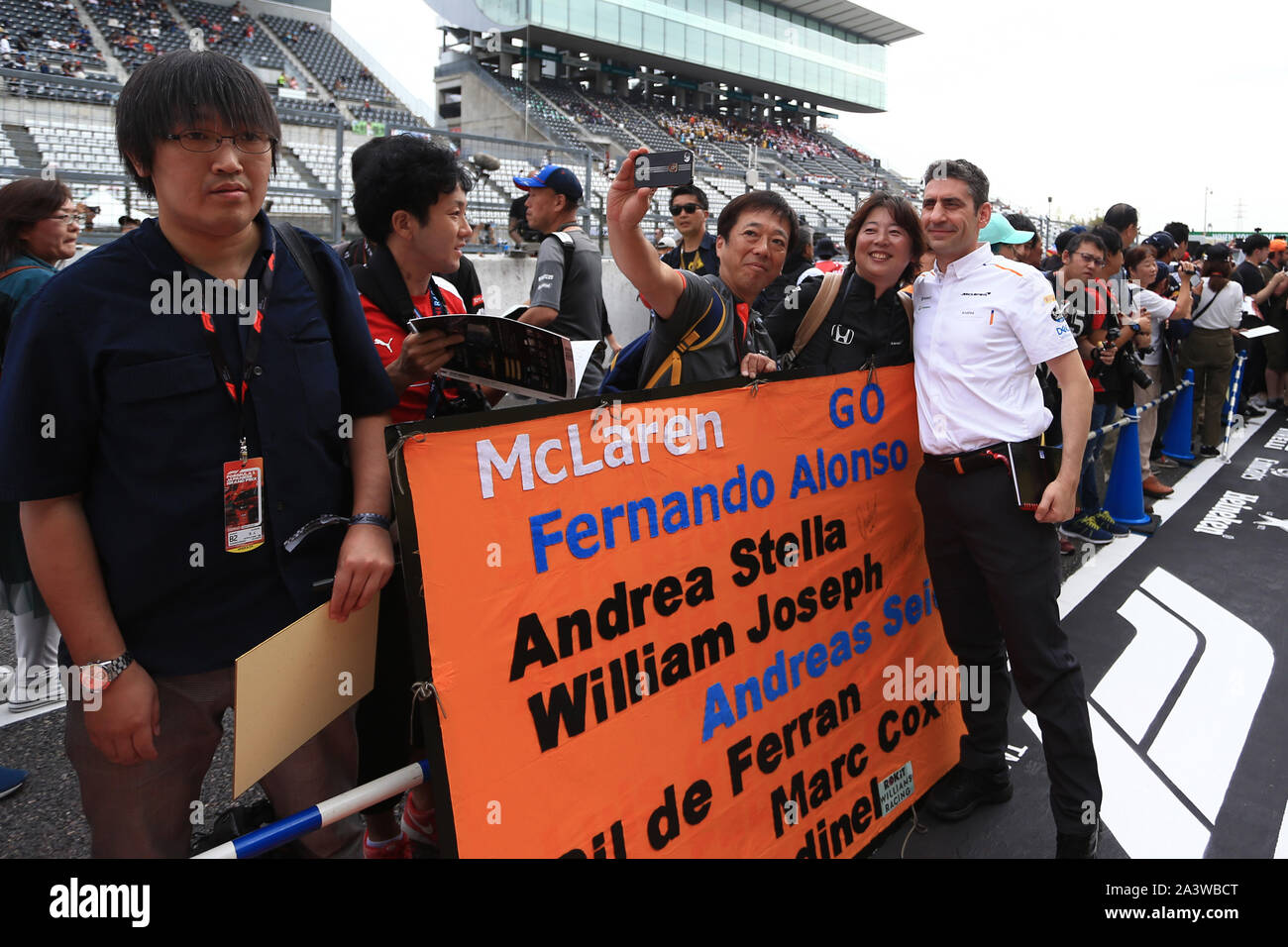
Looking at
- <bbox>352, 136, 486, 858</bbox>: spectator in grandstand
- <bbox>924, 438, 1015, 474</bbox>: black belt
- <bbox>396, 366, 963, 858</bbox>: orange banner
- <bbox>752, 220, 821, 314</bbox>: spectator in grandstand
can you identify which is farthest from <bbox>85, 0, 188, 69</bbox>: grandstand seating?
<bbox>924, 438, 1015, 474</bbox>: black belt

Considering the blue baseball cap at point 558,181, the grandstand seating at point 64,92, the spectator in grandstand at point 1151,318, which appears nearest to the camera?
the blue baseball cap at point 558,181

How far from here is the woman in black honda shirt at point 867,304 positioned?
280 cm

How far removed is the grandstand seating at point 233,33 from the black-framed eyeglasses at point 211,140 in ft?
118

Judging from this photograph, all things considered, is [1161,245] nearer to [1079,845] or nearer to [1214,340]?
[1214,340]

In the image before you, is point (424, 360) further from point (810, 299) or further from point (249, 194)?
point (810, 299)

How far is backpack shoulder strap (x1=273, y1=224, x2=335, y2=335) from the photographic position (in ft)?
5.67

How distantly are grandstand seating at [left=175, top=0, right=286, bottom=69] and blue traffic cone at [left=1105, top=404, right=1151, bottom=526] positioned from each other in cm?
3459

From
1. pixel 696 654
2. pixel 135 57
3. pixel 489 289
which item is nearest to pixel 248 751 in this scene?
pixel 696 654

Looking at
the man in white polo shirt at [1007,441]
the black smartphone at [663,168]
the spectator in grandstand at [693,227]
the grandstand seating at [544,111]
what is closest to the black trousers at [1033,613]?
the man in white polo shirt at [1007,441]

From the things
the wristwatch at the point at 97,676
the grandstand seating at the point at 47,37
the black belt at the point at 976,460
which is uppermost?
the grandstand seating at the point at 47,37

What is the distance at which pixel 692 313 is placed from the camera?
7.54 ft

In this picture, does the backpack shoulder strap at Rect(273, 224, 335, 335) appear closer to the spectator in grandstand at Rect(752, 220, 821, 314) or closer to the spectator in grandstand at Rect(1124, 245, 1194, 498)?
the spectator in grandstand at Rect(752, 220, 821, 314)

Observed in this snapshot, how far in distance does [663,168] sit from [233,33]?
39517 millimetres

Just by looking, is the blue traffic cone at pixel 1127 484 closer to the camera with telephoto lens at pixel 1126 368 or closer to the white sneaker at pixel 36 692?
the camera with telephoto lens at pixel 1126 368
